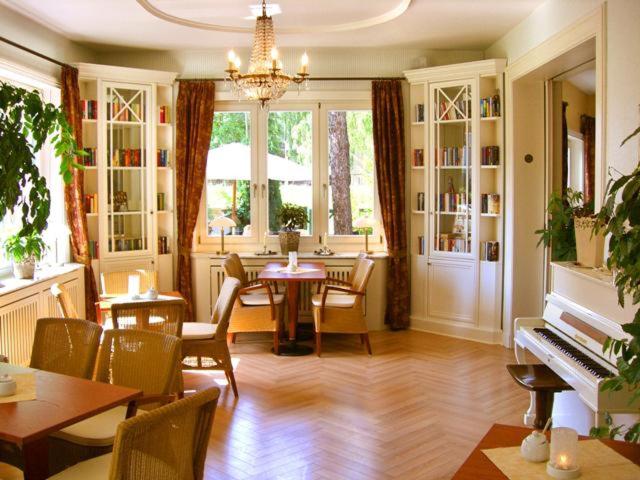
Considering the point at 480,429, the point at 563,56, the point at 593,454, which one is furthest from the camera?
the point at 563,56

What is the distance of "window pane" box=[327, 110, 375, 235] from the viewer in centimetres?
754

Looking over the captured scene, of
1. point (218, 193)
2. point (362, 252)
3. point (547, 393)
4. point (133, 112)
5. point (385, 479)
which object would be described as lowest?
point (385, 479)

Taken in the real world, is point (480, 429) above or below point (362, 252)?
below

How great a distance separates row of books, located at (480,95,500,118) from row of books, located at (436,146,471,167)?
391mm

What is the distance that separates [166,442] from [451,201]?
5.20 m

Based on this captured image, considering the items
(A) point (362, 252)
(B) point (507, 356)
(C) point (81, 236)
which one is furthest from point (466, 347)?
(C) point (81, 236)

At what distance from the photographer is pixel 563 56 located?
5277 millimetres

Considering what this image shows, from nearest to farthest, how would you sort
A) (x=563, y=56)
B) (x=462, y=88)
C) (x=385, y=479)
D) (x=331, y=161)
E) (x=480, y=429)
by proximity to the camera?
(x=385, y=479) → (x=480, y=429) → (x=563, y=56) → (x=462, y=88) → (x=331, y=161)

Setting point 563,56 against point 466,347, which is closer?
point 563,56

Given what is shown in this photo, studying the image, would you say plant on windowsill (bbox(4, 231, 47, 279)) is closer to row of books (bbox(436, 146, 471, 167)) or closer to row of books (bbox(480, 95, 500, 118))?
row of books (bbox(436, 146, 471, 167))

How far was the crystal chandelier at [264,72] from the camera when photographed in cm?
494

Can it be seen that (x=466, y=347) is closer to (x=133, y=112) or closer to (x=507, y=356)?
(x=507, y=356)

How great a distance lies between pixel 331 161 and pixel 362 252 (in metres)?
1.09

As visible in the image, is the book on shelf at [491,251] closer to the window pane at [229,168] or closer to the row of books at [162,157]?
the window pane at [229,168]
